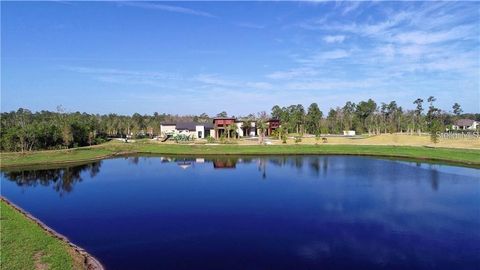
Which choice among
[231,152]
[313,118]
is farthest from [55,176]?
[313,118]

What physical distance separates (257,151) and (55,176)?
95.0 feet

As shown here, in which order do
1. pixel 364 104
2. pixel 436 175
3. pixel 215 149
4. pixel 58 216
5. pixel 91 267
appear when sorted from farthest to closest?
pixel 364 104 → pixel 215 149 → pixel 436 175 → pixel 58 216 → pixel 91 267

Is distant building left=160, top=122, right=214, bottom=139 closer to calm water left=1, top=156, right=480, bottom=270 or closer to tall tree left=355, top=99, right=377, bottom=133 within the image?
tall tree left=355, top=99, right=377, bottom=133

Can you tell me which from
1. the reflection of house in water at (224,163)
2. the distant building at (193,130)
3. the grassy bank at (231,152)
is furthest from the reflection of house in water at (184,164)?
the distant building at (193,130)

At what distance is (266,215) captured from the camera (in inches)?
901

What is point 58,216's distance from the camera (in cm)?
2344

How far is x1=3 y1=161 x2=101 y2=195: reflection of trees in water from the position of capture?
3472cm

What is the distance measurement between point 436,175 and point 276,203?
19976mm

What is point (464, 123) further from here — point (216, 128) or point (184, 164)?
point (184, 164)

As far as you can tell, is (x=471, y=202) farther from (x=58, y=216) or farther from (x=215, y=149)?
(x=215, y=149)

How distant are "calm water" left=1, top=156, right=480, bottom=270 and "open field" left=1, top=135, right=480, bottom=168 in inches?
294

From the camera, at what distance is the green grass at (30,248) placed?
1384 centimetres

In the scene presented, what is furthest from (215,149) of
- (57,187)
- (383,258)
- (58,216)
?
(383,258)

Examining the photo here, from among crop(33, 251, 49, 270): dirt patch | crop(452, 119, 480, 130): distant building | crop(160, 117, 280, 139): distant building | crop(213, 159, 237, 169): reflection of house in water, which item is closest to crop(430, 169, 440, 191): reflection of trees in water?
crop(213, 159, 237, 169): reflection of house in water
